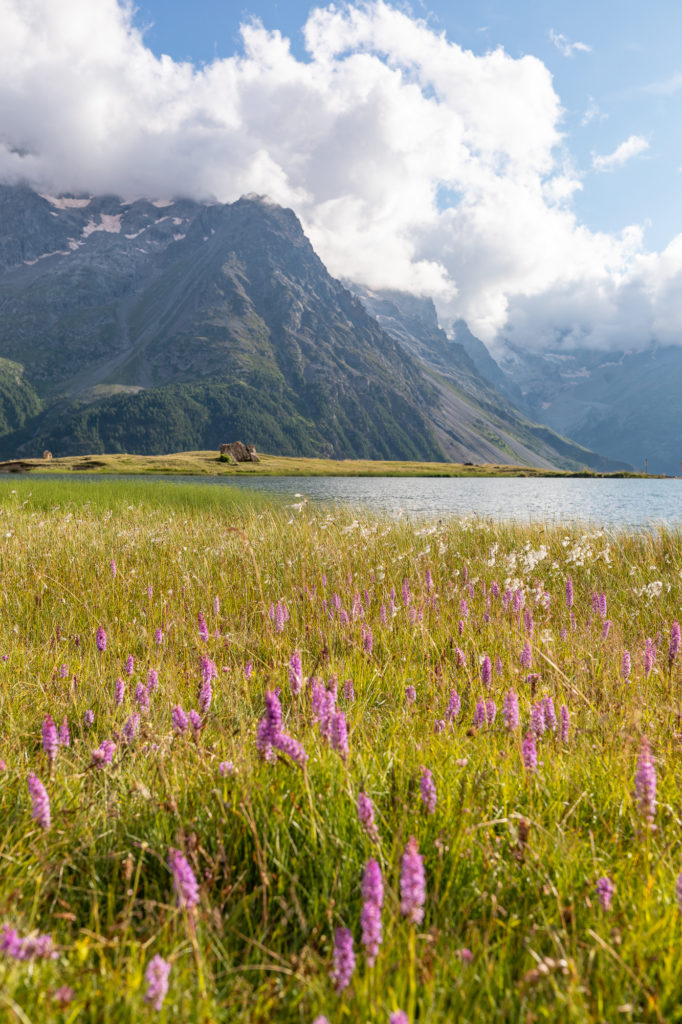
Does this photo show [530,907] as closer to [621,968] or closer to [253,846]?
[621,968]

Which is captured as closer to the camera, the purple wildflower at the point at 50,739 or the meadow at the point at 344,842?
the meadow at the point at 344,842

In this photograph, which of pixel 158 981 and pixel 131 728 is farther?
pixel 131 728

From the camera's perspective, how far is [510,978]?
1778 mm

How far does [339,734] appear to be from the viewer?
240cm

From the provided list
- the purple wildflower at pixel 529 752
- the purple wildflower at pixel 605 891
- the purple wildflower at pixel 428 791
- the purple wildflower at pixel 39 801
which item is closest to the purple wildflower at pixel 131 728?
the purple wildflower at pixel 39 801

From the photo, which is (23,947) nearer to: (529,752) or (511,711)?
(529,752)

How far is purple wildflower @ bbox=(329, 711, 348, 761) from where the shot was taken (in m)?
2.34

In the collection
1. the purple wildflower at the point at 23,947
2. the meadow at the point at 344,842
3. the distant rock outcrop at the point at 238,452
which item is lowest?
the meadow at the point at 344,842

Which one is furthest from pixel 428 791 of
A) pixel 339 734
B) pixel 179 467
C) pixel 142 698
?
pixel 179 467

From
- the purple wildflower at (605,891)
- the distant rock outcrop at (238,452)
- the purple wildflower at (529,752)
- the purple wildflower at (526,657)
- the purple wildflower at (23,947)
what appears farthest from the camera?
the distant rock outcrop at (238,452)

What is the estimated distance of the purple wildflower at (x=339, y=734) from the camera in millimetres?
2344

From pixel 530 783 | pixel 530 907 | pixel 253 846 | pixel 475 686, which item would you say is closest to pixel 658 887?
pixel 530 907

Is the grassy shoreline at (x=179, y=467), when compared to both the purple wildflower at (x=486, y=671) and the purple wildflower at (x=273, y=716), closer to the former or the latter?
the purple wildflower at (x=486, y=671)

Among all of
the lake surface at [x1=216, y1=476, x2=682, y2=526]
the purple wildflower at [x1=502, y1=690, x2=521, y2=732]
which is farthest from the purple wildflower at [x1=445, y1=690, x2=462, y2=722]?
the lake surface at [x1=216, y1=476, x2=682, y2=526]
